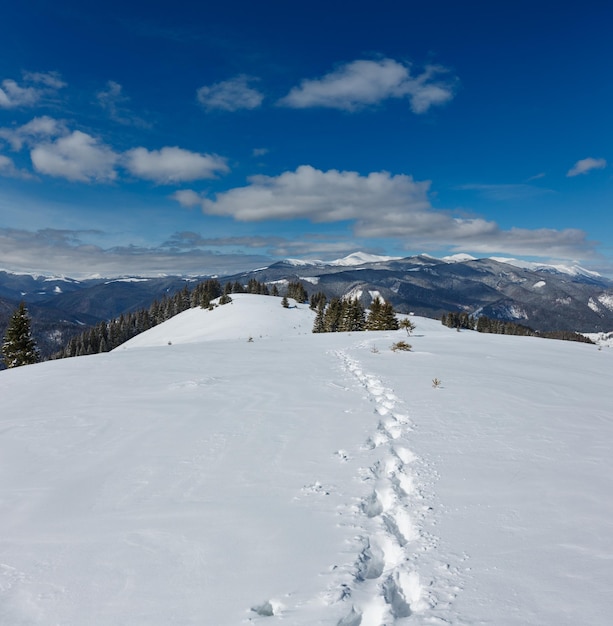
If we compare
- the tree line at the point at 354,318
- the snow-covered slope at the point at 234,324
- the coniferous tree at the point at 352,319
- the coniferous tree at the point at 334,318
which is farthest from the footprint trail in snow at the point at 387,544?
the coniferous tree at the point at 334,318

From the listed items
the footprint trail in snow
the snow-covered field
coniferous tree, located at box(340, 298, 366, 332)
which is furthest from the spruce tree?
the footprint trail in snow

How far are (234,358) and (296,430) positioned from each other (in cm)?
1034

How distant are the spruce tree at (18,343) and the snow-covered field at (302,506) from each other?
35785mm

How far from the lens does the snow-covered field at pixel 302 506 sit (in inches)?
145

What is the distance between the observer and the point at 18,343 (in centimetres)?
4016

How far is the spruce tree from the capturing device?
3969cm

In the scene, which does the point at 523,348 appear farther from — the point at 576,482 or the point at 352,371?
the point at 576,482

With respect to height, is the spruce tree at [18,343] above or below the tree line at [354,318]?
below

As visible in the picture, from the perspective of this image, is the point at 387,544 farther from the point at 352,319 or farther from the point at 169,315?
the point at 169,315

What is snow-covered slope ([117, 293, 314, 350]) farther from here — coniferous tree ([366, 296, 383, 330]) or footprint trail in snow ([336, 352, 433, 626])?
footprint trail in snow ([336, 352, 433, 626])

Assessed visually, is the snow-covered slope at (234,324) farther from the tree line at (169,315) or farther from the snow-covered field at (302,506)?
the snow-covered field at (302,506)

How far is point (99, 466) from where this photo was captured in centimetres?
661

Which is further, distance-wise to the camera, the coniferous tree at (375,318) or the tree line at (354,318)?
the coniferous tree at (375,318)

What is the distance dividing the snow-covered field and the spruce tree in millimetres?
35785
